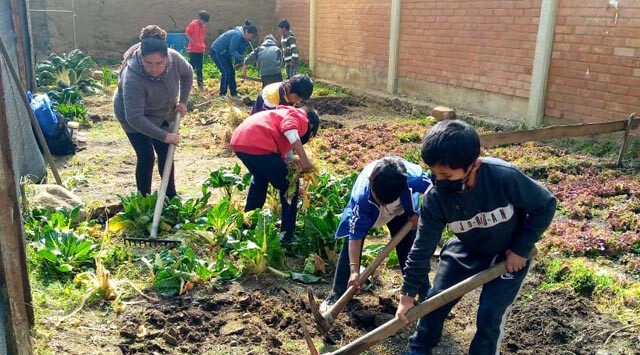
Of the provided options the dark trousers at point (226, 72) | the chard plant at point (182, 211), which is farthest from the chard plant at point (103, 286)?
the dark trousers at point (226, 72)

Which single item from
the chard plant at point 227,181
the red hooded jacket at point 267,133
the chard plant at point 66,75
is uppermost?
the red hooded jacket at point 267,133

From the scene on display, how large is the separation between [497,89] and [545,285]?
5.75 meters

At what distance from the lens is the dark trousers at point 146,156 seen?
5105 mm

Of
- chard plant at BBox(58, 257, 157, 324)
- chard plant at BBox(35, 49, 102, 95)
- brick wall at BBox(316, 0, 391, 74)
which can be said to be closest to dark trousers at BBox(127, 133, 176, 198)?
chard plant at BBox(58, 257, 157, 324)

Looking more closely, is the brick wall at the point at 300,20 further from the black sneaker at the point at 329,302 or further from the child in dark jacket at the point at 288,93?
the black sneaker at the point at 329,302

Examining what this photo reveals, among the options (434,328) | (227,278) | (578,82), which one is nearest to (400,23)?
(578,82)

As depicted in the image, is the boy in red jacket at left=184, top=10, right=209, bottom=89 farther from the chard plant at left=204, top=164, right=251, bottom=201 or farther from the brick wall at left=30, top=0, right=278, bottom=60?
the chard plant at left=204, top=164, right=251, bottom=201

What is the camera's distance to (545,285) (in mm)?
4023

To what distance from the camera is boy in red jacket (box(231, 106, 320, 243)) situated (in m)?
4.29

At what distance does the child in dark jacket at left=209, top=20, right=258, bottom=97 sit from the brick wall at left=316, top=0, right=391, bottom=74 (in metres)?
2.64

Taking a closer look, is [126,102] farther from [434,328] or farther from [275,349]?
[434,328]

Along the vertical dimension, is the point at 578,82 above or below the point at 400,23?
below

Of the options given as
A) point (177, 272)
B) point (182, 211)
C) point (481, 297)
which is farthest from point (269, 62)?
point (481, 297)

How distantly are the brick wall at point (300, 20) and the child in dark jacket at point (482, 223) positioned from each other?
13.7m
